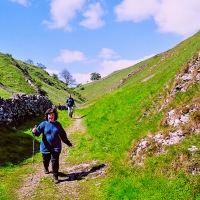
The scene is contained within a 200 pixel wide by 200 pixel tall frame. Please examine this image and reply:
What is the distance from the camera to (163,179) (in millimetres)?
11516

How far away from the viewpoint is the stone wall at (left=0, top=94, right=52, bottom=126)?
26516 millimetres

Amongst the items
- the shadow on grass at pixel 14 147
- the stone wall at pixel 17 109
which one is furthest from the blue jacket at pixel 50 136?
the stone wall at pixel 17 109

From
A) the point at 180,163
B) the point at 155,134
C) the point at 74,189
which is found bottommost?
the point at 74,189

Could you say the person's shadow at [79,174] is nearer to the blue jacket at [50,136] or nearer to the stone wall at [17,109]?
the blue jacket at [50,136]

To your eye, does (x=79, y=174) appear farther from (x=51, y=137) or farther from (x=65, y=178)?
(x=51, y=137)

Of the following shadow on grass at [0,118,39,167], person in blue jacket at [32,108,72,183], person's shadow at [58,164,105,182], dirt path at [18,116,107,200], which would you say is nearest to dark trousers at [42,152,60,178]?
person in blue jacket at [32,108,72,183]

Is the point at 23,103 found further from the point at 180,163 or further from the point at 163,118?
the point at 180,163

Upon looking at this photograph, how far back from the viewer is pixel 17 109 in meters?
30.2

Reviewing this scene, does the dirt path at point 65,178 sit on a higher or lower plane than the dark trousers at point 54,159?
lower

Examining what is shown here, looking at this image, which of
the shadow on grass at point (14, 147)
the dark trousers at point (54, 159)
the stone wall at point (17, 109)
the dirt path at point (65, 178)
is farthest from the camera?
the stone wall at point (17, 109)

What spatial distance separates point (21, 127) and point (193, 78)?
1772 cm

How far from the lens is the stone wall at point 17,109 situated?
2652 centimetres

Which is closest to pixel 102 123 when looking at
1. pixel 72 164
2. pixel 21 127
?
pixel 21 127

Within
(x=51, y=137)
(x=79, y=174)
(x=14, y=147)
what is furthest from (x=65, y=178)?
(x=14, y=147)
